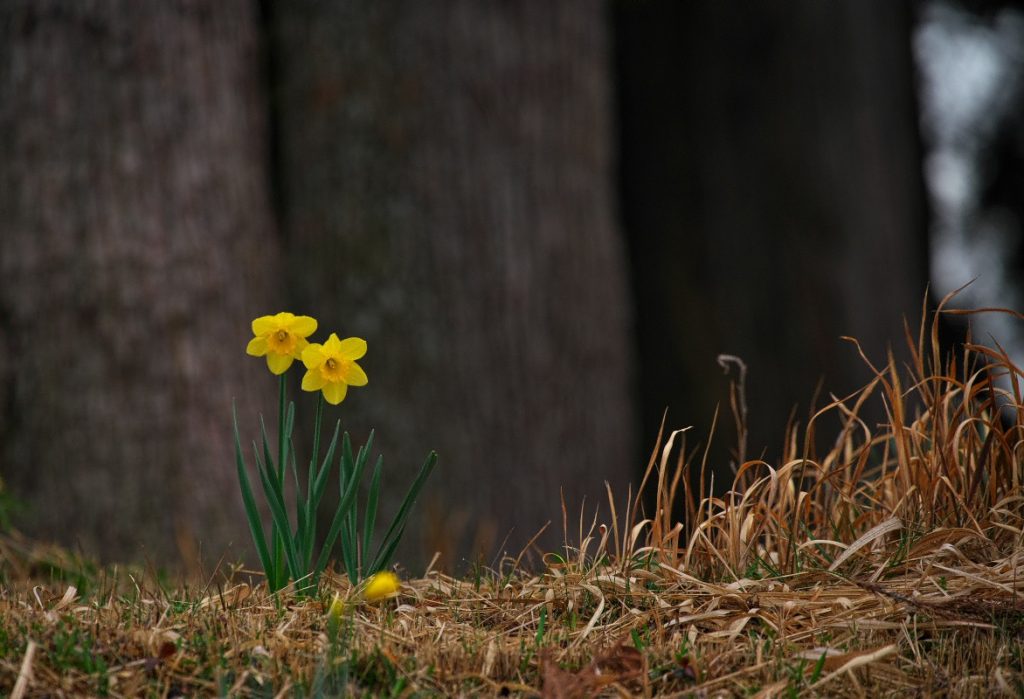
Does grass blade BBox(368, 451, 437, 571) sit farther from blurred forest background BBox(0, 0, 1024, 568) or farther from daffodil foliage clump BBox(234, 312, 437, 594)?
blurred forest background BBox(0, 0, 1024, 568)

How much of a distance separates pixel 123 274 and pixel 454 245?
52.8 inches

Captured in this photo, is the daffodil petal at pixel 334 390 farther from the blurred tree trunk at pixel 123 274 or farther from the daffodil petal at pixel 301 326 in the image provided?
the blurred tree trunk at pixel 123 274

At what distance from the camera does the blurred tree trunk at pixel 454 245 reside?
4.32 meters

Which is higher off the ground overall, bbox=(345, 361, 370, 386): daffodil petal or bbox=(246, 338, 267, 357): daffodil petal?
bbox=(246, 338, 267, 357): daffodil petal

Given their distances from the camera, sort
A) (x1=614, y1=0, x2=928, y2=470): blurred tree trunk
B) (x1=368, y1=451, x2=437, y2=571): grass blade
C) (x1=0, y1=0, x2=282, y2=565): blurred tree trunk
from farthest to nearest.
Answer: (x1=614, y1=0, x2=928, y2=470): blurred tree trunk, (x1=0, y1=0, x2=282, y2=565): blurred tree trunk, (x1=368, y1=451, x2=437, y2=571): grass blade

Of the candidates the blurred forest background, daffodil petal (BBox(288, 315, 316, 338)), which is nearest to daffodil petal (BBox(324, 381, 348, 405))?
daffodil petal (BBox(288, 315, 316, 338))

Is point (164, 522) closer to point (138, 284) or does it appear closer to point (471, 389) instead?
point (138, 284)

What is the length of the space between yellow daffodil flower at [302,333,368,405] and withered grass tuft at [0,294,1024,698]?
1.38ft

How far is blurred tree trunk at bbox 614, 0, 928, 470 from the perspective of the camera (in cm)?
528

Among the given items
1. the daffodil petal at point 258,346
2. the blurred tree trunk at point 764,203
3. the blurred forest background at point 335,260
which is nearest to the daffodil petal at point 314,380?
the daffodil petal at point 258,346

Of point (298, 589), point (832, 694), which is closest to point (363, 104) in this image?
point (298, 589)

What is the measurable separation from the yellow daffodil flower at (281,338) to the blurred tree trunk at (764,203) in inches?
138

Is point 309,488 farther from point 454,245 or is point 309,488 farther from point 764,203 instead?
A: point 764,203

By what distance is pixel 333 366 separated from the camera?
86.6 inches
